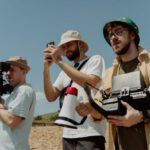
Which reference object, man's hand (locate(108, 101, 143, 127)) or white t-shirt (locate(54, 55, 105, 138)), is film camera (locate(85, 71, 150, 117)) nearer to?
man's hand (locate(108, 101, 143, 127))

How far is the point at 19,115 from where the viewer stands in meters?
4.64

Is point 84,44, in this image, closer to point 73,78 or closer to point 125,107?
point 73,78

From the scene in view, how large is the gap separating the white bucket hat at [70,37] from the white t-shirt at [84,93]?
12.1 inches

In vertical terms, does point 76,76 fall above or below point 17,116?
above

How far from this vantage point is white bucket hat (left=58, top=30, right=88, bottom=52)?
4.91 meters

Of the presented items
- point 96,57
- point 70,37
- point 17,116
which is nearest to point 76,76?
point 96,57

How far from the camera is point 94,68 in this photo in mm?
4637

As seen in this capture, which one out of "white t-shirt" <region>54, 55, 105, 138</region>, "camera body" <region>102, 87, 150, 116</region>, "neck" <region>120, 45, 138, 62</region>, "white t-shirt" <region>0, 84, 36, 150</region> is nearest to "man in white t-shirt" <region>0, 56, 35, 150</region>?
"white t-shirt" <region>0, 84, 36, 150</region>

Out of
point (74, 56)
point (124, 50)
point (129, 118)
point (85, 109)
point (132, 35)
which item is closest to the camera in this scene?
point (129, 118)

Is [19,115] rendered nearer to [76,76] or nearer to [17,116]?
[17,116]

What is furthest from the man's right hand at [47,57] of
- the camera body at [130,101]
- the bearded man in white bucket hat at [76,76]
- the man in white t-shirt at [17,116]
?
the camera body at [130,101]

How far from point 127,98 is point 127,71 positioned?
552 mm

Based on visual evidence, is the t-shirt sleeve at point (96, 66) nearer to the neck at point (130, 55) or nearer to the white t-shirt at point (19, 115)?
the white t-shirt at point (19, 115)

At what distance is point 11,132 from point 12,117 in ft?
0.53
